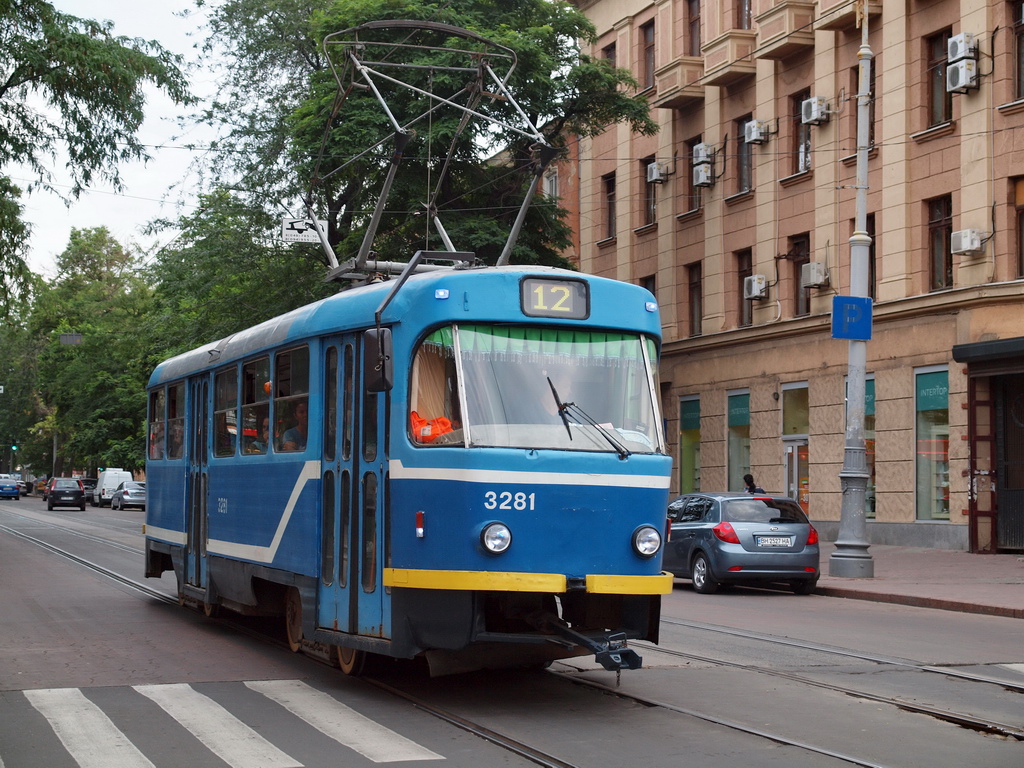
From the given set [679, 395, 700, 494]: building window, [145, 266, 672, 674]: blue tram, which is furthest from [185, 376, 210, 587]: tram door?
[679, 395, 700, 494]: building window

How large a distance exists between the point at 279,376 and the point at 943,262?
19.3 metres

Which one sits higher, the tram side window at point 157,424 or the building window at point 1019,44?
the building window at point 1019,44

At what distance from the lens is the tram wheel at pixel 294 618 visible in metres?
11.3

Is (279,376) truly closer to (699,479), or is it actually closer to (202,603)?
(202,603)

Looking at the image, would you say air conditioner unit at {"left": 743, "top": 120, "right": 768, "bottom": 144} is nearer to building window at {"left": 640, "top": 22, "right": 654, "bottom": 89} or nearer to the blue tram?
building window at {"left": 640, "top": 22, "right": 654, "bottom": 89}

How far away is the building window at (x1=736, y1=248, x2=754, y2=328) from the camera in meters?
33.9

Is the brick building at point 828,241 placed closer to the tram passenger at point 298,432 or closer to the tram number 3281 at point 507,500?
the tram passenger at point 298,432

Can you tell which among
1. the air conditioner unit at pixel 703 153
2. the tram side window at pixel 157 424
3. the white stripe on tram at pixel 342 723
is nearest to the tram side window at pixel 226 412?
the tram side window at pixel 157 424

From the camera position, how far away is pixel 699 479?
118ft

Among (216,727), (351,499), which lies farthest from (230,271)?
(216,727)

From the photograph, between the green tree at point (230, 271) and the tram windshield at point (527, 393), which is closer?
the tram windshield at point (527, 393)

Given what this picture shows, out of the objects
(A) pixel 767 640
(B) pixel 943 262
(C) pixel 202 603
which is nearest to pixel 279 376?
(C) pixel 202 603

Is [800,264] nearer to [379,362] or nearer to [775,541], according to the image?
[775,541]

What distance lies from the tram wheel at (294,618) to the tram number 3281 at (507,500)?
3.27 m
